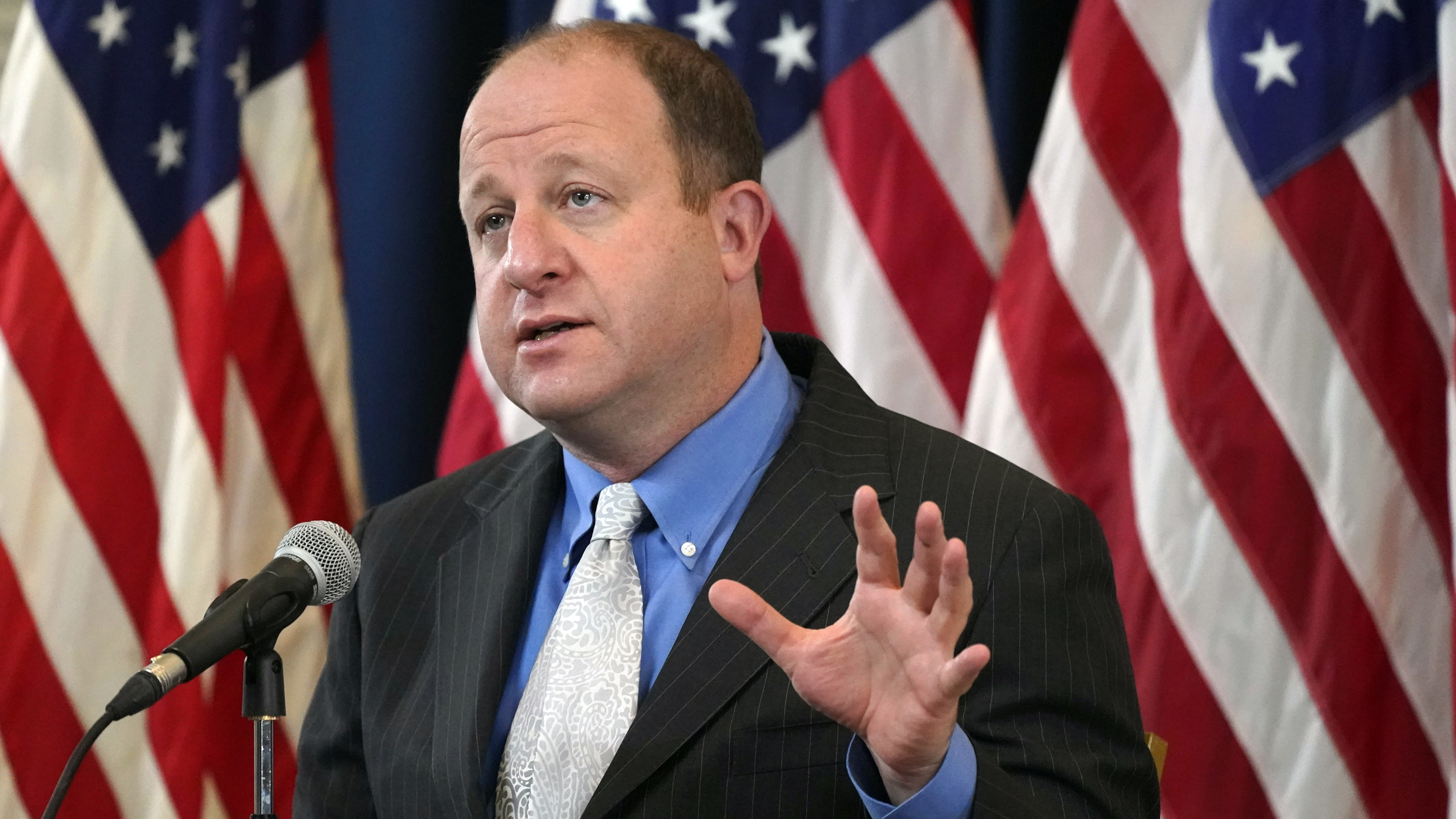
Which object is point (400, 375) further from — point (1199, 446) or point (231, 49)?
point (1199, 446)

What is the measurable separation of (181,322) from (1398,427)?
2.51 meters

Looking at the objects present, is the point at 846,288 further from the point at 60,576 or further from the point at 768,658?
the point at 60,576

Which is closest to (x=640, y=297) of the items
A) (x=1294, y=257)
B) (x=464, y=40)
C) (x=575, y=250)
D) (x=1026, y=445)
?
(x=575, y=250)

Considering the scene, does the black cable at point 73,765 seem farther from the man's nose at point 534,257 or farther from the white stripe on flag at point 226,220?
the white stripe on flag at point 226,220

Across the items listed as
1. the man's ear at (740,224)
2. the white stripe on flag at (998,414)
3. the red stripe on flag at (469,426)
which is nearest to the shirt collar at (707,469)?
the man's ear at (740,224)

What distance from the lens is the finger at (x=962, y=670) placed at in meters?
1.14

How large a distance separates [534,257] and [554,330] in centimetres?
9

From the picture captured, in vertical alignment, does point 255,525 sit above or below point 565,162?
below

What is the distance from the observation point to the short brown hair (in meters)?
1.82

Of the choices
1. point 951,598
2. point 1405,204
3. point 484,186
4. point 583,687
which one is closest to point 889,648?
point 951,598

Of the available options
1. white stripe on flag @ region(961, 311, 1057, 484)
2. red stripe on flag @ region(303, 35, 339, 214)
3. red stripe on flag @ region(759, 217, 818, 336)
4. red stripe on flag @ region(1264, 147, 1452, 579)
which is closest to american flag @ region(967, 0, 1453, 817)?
red stripe on flag @ region(1264, 147, 1452, 579)

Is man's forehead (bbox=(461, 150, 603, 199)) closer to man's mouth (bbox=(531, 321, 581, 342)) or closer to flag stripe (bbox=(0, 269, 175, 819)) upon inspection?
man's mouth (bbox=(531, 321, 581, 342))

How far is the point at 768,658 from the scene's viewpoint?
1.56 m

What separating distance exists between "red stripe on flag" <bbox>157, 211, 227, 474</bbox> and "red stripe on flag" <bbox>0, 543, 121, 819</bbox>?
1.62 feet
